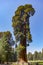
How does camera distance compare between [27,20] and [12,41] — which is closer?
[27,20]

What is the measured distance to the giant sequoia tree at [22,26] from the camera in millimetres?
47969

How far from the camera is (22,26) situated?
1911 inches

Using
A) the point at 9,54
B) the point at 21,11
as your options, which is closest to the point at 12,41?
the point at 9,54

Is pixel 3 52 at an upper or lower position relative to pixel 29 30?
lower

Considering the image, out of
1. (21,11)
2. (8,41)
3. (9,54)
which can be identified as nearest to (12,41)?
(8,41)

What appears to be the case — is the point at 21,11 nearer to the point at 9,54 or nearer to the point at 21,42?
the point at 21,42

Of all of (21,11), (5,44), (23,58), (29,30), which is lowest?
(23,58)

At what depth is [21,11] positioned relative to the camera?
4925 centimetres

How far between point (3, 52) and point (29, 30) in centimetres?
844

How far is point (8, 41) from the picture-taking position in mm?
53281

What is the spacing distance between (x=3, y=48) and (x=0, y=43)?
2262 millimetres

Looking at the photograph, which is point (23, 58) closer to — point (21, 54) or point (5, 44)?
point (21, 54)

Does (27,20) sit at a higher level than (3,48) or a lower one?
higher

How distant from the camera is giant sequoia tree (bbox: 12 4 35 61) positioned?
157 ft
